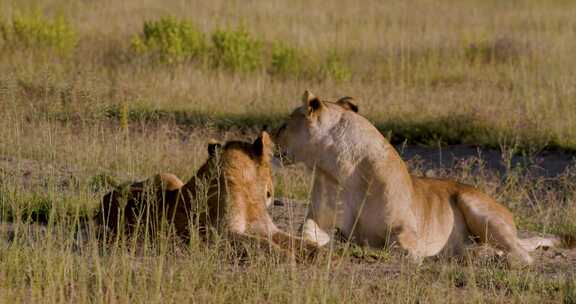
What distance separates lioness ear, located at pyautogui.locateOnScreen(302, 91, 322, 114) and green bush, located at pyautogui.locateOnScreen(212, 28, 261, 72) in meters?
9.35

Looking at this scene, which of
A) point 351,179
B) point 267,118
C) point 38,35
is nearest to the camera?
point 351,179

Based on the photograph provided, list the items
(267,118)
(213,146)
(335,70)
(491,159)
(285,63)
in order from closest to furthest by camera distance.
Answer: (213,146)
(491,159)
(267,118)
(335,70)
(285,63)

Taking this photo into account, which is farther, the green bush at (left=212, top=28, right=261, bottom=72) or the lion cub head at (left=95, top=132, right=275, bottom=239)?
the green bush at (left=212, top=28, right=261, bottom=72)

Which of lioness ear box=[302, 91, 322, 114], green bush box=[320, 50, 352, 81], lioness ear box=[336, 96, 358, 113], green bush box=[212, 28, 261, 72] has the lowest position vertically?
green bush box=[320, 50, 352, 81]

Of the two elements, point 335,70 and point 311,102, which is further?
point 335,70

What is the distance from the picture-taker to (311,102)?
652cm

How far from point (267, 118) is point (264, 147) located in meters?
6.52

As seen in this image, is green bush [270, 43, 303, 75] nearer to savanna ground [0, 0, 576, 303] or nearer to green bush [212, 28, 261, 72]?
savanna ground [0, 0, 576, 303]

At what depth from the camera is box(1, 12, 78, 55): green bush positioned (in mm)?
Result: 16172

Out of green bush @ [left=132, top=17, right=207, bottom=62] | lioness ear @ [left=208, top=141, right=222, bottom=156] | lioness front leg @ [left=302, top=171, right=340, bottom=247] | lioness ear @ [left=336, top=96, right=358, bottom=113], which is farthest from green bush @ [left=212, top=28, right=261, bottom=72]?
lioness ear @ [left=208, top=141, right=222, bottom=156]

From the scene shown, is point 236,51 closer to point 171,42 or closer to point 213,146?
→ point 171,42

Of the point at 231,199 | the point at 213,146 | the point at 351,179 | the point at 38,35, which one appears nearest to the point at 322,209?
the point at 351,179

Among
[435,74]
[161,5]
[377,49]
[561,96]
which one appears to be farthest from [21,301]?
[161,5]

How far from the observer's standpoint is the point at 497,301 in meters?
5.48
